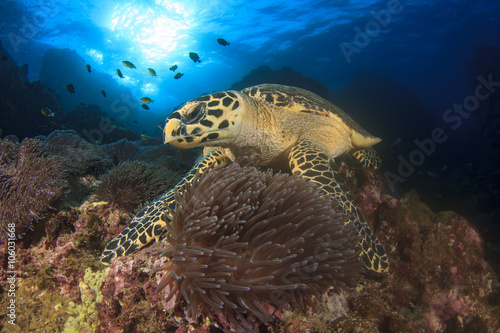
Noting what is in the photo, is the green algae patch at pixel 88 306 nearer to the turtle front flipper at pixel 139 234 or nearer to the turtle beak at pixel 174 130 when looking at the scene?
the turtle front flipper at pixel 139 234

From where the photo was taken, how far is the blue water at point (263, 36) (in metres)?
22.1

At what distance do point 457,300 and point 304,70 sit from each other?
118 feet

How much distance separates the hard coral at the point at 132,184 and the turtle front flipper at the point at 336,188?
1.96 m

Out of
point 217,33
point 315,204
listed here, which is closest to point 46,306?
point 315,204

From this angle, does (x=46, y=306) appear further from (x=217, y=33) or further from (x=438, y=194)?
(x=217, y=33)

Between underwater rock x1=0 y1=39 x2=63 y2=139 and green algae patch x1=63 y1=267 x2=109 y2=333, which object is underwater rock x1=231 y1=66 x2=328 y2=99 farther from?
green algae patch x1=63 y1=267 x2=109 y2=333

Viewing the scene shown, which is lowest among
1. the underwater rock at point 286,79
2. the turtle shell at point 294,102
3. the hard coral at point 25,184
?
the hard coral at point 25,184

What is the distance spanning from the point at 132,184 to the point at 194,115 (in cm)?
124

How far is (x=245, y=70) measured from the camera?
124ft

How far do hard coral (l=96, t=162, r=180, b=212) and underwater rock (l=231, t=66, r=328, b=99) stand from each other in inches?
716

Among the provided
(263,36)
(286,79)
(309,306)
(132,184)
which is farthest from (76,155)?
(263,36)

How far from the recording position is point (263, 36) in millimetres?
27578

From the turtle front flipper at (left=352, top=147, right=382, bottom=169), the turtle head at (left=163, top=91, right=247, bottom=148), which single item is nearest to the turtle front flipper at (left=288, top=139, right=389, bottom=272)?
the turtle head at (left=163, top=91, right=247, bottom=148)

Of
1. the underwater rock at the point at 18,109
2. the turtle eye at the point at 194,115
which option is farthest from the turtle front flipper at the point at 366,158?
the underwater rock at the point at 18,109
